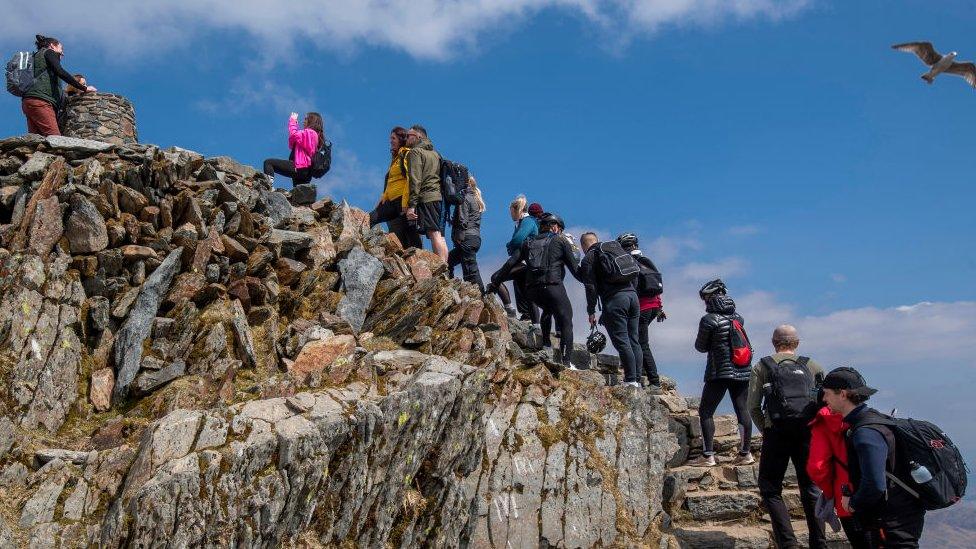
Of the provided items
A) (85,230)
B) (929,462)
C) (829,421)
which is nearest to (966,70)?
(829,421)

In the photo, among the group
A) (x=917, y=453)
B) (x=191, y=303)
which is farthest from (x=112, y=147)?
(x=917, y=453)

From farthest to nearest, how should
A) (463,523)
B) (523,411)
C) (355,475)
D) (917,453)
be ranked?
1. (523,411)
2. (463,523)
3. (355,475)
4. (917,453)

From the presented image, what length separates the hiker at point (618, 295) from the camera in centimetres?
A: 1555

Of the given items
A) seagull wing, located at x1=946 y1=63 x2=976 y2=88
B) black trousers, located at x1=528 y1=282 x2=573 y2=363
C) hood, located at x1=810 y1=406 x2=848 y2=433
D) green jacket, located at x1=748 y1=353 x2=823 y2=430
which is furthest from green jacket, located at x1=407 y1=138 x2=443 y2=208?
seagull wing, located at x1=946 y1=63 x2=976 y2=88

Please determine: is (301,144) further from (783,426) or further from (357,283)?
(783,426)

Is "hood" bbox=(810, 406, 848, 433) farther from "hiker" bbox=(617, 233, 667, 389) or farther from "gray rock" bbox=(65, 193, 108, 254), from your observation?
"gray rock" bbox=(65, 193, 108, 254)

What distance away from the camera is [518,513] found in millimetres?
12992

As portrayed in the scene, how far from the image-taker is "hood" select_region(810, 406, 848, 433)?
9.24m

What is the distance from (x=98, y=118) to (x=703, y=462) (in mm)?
19910

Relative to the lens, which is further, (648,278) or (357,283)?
(648,278)

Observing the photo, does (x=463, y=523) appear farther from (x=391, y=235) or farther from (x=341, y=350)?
(x=391, y=235)

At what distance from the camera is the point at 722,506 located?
15.2 m

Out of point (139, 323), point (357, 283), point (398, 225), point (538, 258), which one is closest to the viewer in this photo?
point (139, 323)

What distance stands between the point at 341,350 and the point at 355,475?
301 cm
